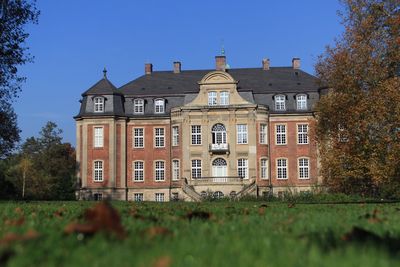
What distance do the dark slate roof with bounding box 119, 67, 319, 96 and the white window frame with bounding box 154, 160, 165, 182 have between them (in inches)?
253

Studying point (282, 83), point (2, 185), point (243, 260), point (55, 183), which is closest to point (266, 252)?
point (243, 260)

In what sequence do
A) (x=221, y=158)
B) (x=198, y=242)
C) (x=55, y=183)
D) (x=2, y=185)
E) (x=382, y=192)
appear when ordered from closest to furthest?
(x=198, y=242)
(x=382, y=192)
(x=2, y=185)
(x=221, y=158)
(x=55, y=183)

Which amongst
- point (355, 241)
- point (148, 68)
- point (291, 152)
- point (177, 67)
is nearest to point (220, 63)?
point (177, 67)

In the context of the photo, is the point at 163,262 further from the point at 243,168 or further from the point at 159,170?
the point at 159,170

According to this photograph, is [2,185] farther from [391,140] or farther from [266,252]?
[266,252]

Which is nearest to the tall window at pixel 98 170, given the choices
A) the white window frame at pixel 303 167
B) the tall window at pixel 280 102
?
the tall window at pixel 280 102

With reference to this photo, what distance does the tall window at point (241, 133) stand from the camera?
4959cm

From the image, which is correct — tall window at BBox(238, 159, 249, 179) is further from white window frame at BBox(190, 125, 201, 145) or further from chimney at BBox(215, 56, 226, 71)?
chimney at BBox(215, 56, 226, 71)

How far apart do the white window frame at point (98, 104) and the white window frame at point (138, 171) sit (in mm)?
5768

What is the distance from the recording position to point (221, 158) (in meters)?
49.7

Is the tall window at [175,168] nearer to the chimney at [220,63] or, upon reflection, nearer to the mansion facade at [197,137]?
the mansion facade at [197,137]

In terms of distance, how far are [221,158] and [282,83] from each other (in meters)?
9.37

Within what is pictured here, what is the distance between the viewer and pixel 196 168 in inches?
1957

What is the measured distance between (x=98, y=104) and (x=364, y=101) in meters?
31.5
